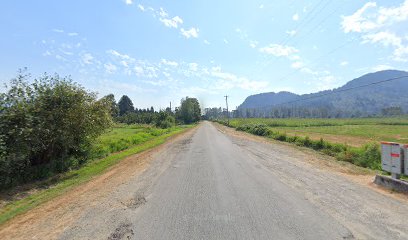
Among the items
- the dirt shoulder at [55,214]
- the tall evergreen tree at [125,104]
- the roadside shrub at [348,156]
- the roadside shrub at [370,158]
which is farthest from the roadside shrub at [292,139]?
the tall evergreen tree at [125,104]

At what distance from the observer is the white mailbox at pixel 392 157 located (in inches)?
356

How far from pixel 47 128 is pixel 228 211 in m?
10.7

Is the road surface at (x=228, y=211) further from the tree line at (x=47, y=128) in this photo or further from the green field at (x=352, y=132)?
the green field at (x=352, y=132)

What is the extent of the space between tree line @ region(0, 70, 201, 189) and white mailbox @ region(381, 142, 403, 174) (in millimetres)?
13502

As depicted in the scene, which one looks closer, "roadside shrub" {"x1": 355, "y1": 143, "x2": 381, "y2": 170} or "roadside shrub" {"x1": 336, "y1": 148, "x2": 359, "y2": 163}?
"roadside shrub" {"x1": 355, "y1": 143, "x2": 381, "y2": 170}

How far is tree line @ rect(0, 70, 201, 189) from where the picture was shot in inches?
459

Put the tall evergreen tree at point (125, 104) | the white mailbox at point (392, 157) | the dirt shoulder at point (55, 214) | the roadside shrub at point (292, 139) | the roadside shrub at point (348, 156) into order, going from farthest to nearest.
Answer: the tall evergreen tree at point (125, 104) → the roadside shrub at point (292, 139) → the roadside shrub at point (348, 156) → the white mailbox at point (392, 157) → the dirt shoulder at point (55, 214)

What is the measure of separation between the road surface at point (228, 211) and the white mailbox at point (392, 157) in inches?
42.1

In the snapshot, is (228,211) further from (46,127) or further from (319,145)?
(319,145)

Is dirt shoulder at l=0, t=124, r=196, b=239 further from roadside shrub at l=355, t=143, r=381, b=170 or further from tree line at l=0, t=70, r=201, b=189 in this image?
roadside shrub at l=355, t=143, r=381, b=170

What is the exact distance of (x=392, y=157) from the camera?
9336mm

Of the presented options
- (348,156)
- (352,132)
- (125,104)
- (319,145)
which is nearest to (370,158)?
(348,156)

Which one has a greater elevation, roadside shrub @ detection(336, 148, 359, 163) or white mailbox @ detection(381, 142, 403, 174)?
white mailbox @ detection(381, 142, 403, 174)

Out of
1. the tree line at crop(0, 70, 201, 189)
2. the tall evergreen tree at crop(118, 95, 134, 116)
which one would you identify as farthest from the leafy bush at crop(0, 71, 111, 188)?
the tall evergreen tree at crop(118, 95, 134, 116)
